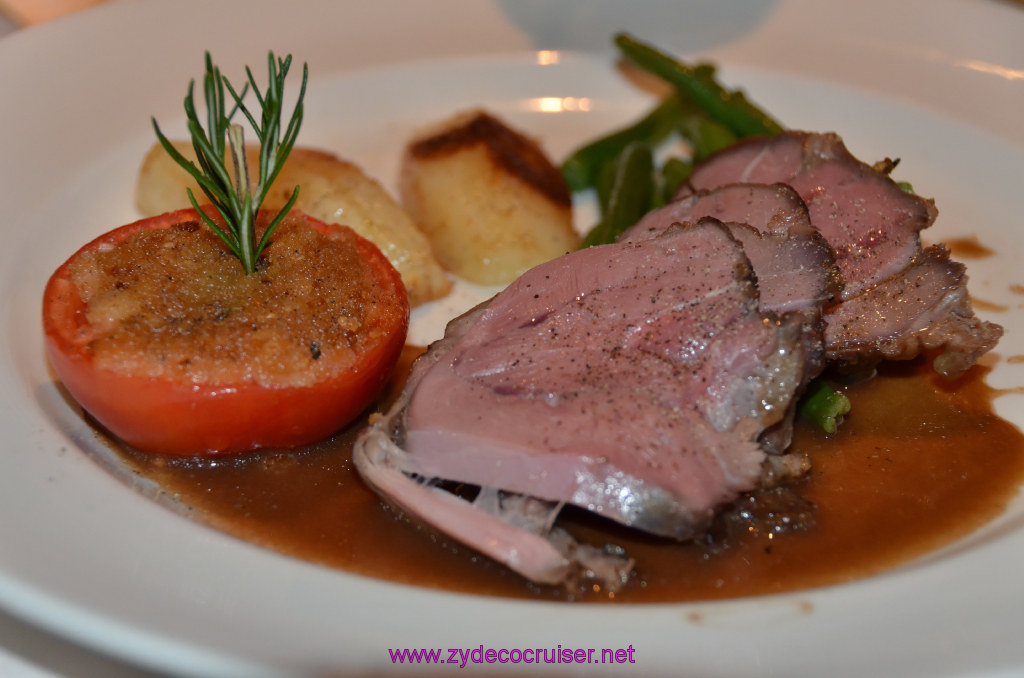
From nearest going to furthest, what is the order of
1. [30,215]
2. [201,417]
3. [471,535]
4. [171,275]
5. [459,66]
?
[471,535] < [201,417] < [171,275] < [30,215] < [459,66]

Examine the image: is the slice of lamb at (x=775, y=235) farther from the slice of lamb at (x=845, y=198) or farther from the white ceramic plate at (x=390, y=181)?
the white ceramic plate at (x=390, y=181)

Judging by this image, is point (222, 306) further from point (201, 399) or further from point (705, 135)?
point (705, 135)

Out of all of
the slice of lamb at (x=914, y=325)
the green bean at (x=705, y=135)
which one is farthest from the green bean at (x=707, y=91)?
the slice of lamb at (x=914, y=325)

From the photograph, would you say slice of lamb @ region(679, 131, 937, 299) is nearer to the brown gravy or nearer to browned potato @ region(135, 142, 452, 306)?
the brown gravy

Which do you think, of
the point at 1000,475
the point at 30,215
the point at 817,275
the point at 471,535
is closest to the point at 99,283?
the point at 30,215

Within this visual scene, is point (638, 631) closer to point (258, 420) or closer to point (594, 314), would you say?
point (594, 314)

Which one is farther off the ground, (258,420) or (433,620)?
(258,420)

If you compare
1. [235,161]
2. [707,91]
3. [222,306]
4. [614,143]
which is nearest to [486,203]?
[614,143]
